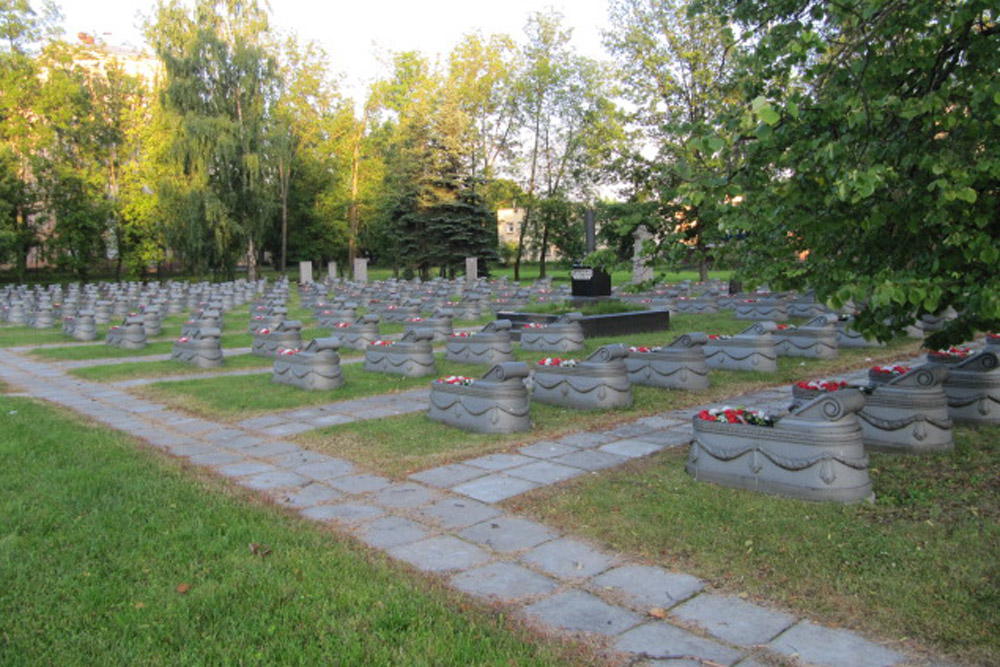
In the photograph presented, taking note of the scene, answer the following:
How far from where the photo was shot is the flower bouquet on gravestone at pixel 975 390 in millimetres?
7488

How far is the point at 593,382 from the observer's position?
9039 millimetres

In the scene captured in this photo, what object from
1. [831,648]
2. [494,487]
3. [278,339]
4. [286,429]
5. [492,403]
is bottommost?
[286,429]

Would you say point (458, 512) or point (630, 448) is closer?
point (458, 512)

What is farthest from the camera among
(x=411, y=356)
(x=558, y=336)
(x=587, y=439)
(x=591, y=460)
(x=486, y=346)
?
(x=558, y=336)

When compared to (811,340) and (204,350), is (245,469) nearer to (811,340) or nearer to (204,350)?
(204,350)

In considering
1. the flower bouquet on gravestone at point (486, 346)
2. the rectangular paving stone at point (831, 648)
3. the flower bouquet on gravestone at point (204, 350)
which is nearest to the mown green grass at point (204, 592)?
the rectangular paving stone at point (831, 648)

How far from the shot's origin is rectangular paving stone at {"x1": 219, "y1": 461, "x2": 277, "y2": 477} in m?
6.65

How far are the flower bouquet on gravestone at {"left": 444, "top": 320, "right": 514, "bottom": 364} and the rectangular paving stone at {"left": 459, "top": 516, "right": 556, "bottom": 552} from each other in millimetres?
8075

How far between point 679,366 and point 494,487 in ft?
17.0

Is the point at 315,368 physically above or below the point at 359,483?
above

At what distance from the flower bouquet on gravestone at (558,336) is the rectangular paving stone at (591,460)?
7898mm

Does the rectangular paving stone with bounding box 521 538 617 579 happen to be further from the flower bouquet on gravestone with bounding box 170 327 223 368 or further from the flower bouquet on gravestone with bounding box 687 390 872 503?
the flower bouquet on gravestone with bounding box 170 327 223 368

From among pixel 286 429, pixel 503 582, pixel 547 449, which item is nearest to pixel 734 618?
pixel 503 582

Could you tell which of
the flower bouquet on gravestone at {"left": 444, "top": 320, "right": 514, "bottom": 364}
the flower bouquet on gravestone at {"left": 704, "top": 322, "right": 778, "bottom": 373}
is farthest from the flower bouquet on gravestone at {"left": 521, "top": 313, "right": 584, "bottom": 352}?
the flower bouquet on gravestone at {"left": 704, "top": 322, "right": 778, "bottom": 373}
